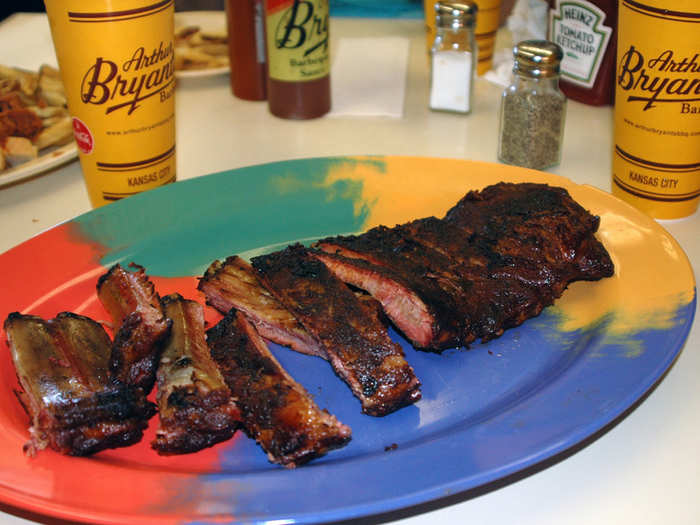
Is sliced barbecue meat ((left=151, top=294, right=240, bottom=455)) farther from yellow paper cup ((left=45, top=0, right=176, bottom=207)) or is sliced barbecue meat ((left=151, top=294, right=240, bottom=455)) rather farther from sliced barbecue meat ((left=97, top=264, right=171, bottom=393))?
yellow paper cup ((left=45, top=0, right=176, bottom=207))

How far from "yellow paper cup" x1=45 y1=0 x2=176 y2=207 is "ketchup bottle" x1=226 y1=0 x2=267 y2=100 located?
2.24ft

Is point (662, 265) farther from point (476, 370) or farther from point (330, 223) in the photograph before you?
point (330, 223)

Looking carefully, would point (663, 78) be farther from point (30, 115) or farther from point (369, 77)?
point (30, 115)

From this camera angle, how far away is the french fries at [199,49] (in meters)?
2.51

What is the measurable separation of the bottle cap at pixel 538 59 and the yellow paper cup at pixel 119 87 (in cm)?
85

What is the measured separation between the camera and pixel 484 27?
94.3 inches

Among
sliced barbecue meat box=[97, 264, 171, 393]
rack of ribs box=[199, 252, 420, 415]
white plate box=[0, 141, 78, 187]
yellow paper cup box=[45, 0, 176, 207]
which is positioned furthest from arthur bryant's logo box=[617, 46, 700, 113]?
white plate box=[0, 141, 78, 187]

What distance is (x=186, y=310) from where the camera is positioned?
1280 millimetres

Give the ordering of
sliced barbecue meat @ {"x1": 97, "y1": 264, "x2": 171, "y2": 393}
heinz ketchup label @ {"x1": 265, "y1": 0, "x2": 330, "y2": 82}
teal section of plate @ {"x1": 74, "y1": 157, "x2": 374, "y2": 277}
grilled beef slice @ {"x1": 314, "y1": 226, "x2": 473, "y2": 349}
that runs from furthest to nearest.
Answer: heinz ketchup label @ {"x1": 265, "y1": 0, "x2": 330, "y2": 82} → teal section of plate @ {"x1": 74, "y1": 157, "x2": 374, "y2": 277} → grilled beef slice @ {"x1": 314, "y1": 226, "x2": 473, "y2": 349} → sliced barbecue meat @ {"x1": 97, "y1": 264, "x2": 171, "y2": 393}

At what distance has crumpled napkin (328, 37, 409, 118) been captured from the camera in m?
2.32

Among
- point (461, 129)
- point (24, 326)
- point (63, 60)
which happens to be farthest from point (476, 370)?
point (461, 129)

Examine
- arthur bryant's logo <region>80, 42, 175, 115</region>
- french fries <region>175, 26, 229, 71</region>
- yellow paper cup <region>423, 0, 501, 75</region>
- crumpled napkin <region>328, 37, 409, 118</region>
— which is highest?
arthur bryant's logo <region>80, 42, 175, 115</region>

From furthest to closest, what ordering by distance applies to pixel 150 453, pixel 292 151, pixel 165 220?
1. pixel 292 151
2. pixel 165 220
3. pixel 150 453

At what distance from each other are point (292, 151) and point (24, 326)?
3.52ft
